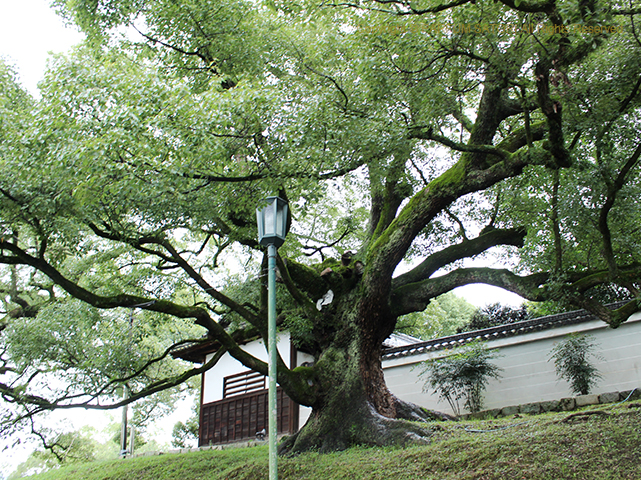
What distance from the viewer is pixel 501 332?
34.3 ft

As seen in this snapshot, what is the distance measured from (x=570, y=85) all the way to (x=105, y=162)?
578 cm

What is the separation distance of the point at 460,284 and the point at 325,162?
139 inches

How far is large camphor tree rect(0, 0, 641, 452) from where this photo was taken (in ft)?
17.7

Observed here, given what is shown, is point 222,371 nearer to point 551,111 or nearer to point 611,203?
point 611,203

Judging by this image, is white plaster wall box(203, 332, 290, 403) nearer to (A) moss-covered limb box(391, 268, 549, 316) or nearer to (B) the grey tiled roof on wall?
(B) the grey tiled roof on wall

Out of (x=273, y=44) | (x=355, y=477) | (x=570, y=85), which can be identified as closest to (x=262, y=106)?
(x=273, y=44)

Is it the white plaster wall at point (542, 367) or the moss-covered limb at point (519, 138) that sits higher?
the moss-covered limb at point (519, 138)

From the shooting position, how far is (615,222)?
272 inches

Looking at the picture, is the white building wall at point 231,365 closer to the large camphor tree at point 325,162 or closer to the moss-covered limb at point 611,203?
the large camphor tree at point 325,162

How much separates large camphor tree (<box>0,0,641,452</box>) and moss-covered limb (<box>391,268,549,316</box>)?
0.12ft

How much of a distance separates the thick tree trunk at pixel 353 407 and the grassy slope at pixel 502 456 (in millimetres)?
302

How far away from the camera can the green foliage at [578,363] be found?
8938 millimetres

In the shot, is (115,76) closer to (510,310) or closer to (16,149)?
(16,149)

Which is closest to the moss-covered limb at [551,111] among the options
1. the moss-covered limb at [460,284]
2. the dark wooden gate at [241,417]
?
the moss-covered limb at [460,284]
